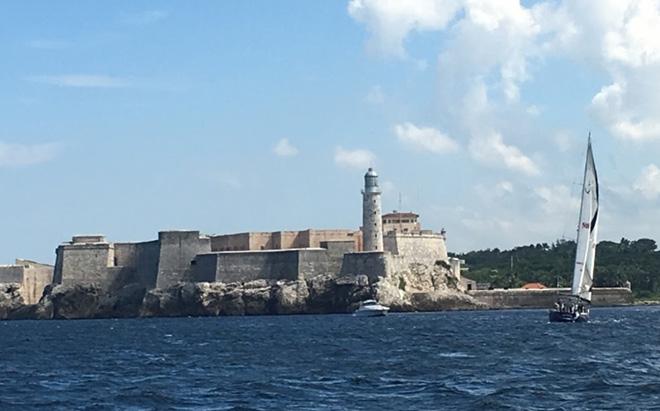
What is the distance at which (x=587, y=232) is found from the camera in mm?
58594

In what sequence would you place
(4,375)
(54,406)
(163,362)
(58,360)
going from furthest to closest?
(58,360) → (163,362) → (4,375) → (54,406)

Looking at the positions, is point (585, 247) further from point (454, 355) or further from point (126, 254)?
point (126, 254)

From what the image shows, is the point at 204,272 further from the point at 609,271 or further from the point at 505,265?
the point at 505,265

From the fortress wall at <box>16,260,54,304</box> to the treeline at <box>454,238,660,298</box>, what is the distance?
34.8 m

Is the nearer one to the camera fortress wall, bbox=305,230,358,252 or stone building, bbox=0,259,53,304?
fortress wall, bbox=305,230,358,252

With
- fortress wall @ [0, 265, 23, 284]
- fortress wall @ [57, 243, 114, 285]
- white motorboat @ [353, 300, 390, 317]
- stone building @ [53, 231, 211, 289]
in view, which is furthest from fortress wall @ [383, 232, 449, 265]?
fortress wall @ [0, 265, 23, 284]

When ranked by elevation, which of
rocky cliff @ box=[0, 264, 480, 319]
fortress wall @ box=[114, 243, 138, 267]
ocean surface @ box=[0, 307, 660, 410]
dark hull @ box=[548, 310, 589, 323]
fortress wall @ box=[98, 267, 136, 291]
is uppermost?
fortress wall @ box=[114, 243, 138, 267]

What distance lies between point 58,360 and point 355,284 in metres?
42.6

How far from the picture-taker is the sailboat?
5828 centimetres

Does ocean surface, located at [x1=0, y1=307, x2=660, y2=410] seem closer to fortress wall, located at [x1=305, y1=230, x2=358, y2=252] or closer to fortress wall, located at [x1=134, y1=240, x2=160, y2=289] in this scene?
fortress wall, located at [x1=134, y1=240, x2=160, y2=289]

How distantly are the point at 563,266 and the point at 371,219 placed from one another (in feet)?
113

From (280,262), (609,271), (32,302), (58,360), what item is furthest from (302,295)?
(58,360)

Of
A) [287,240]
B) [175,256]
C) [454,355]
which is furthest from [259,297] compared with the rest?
[454,355]

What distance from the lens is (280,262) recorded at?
85.4m
